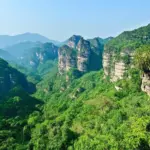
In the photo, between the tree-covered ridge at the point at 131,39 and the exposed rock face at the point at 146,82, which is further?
the tree-covered ridge at the point at 131,39

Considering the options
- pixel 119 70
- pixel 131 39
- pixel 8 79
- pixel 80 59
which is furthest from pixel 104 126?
pixel 80 59

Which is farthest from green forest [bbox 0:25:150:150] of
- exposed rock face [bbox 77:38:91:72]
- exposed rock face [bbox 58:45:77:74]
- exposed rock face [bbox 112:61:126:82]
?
exposed rock face [bbox 58:45:77:74]

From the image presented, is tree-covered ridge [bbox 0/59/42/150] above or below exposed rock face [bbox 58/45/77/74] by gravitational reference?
below

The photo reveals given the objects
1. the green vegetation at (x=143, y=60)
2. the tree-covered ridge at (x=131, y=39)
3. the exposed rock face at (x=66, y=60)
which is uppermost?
the tree-covered ridge at (x=131, y=39)

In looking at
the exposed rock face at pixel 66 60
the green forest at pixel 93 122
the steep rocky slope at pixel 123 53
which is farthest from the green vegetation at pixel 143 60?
the exposed rock face at pixel 66 60

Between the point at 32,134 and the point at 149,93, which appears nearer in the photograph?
the point at 32,134

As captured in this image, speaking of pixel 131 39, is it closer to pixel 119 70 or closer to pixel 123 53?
pixel 123 53

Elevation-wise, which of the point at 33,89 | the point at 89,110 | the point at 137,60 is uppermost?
the point at 137,60

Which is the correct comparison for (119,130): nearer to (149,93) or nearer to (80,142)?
(80,142)

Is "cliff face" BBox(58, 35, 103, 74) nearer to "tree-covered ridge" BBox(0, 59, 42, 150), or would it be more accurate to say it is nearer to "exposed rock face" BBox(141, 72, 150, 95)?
"tree-covered ridge" BBox(0, 59, 42, 150)

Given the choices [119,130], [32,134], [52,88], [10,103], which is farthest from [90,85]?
[119,130]

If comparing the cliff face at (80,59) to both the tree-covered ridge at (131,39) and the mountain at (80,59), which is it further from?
the tree-covered ridge at (131,39)
